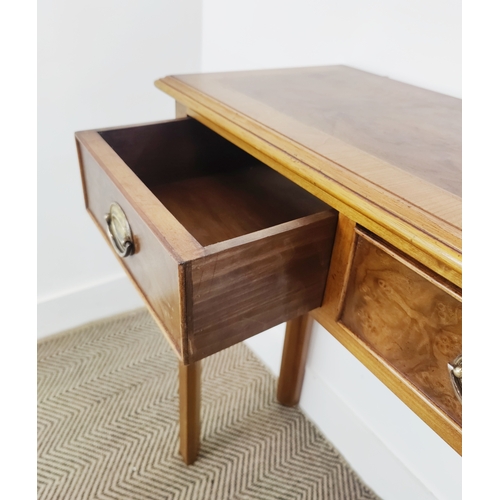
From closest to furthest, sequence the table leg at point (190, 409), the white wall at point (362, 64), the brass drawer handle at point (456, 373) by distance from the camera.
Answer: the brass drawer handle at point (456, 373) < the white wall at point (362, 64) < the table leg at point (190, 409)

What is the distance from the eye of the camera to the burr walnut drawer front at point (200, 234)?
39 centimetres

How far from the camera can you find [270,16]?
821mm

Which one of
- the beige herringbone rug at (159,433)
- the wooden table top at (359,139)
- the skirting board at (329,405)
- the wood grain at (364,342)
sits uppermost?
the wooden table top at (359,139)

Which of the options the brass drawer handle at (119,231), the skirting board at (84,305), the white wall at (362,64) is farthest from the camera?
the skirting board at (84,305)

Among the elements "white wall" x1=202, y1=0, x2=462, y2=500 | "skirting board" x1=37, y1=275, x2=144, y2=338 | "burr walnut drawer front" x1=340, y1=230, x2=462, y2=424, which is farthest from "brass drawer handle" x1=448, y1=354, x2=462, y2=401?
"skirting board" x1=37, y1=275, x2=144, y2=338

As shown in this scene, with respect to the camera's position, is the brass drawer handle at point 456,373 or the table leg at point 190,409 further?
the table leg at point 190,409

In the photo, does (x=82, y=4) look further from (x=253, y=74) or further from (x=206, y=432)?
(x=206, y=432)

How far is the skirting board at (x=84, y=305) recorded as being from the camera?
3.68 feet

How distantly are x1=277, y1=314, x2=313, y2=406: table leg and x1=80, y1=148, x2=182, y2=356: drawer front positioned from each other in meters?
0.40

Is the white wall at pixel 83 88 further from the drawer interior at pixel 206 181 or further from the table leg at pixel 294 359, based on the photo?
the table leg at pixel 294 359

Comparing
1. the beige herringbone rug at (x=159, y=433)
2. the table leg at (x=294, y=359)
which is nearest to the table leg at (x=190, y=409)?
the beige herringbone rug at (x=159, y=433)

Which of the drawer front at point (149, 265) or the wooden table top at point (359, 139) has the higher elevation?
the wooden table top at point (359, 139)

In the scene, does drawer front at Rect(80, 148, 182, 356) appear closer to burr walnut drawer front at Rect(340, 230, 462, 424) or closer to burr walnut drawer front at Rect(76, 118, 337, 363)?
burr walnut drawer front at Rect(76, 118, 337, 363)
